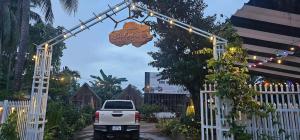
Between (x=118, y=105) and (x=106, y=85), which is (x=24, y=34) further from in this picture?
(x=106, y=85)

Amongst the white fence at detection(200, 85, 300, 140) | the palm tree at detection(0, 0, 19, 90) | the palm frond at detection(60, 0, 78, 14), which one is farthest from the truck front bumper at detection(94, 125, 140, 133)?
the palm tree at detection(0, 0, 19, 90)

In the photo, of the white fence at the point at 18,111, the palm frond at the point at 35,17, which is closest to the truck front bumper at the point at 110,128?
the white fence at the point at 18,111

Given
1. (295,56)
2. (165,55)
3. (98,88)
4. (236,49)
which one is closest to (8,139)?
(236,49)

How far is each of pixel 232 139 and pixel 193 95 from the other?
6.41 m

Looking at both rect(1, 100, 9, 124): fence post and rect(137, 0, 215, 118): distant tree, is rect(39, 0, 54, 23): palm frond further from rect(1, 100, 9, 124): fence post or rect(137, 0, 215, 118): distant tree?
rect(1, 100, 9, 124): fence post

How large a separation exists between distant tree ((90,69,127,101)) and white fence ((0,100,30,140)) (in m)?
31.5

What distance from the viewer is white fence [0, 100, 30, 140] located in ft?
24.3

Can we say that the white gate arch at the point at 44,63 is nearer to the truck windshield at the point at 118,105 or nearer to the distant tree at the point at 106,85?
the truck windshield at the point at 118,105

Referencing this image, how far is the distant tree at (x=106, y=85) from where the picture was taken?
39.5m

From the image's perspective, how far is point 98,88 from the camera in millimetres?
41531

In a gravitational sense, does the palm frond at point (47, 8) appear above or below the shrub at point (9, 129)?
above

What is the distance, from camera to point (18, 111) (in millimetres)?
7586

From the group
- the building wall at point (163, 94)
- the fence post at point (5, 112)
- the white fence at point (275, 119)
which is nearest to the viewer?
the white fence at point (275, 119)

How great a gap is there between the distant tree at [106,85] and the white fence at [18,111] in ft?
103
